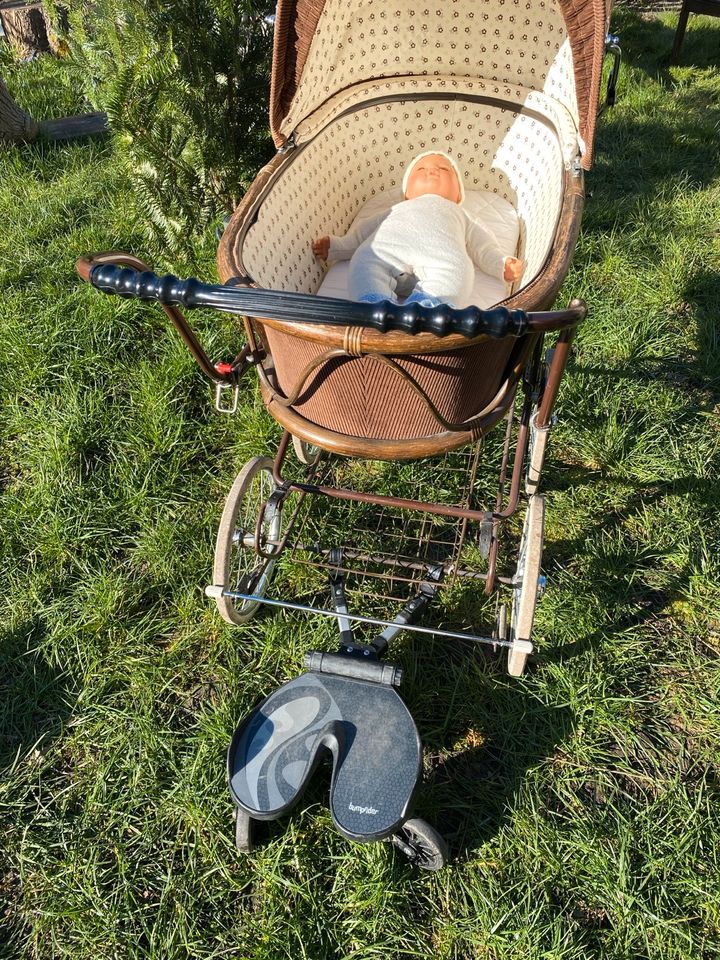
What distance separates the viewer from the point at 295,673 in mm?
2035

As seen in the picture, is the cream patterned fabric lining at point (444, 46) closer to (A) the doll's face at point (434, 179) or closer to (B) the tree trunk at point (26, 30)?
(A) the doll's face at point (434, 179)

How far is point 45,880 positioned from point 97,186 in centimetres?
327

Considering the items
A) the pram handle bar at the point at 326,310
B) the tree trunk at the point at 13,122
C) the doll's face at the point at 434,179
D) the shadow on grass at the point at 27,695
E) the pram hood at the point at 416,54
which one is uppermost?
the pram hood at the point at 416,54

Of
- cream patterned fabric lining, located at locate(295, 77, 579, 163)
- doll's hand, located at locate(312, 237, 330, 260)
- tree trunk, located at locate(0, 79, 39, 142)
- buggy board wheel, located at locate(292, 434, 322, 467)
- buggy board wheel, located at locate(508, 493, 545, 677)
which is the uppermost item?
cream patterned fabric lining, located at locate(295, 77, 579, 163)

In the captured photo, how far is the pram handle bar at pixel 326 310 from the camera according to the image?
3.79 feet

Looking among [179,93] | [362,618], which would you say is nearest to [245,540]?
[362,618]

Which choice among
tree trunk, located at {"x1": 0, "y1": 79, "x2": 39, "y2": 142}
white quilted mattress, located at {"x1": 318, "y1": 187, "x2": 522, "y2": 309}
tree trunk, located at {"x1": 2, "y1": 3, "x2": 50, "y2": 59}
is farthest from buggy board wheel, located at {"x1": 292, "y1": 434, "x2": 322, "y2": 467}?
tree trunk, located at {"x1": 2, "y1": 3, "x2": 50, "y2": 59}

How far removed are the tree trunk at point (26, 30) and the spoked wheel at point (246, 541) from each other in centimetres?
524

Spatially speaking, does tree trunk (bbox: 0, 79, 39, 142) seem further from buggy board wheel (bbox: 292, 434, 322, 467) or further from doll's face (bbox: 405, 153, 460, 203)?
buggy board wheel (bbox: 292, 434, 322, 467)

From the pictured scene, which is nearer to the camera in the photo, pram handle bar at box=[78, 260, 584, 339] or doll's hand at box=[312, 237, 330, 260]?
pram handle bar at box=[78, 260, 584, 339]

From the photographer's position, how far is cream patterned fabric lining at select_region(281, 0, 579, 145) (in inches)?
84.5

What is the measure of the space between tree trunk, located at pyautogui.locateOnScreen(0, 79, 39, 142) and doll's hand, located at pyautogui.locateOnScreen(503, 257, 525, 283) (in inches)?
135

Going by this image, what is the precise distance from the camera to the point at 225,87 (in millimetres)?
2533

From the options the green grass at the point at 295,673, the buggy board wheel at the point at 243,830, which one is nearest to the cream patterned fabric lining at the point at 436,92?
the green grass at the point at 295,673
